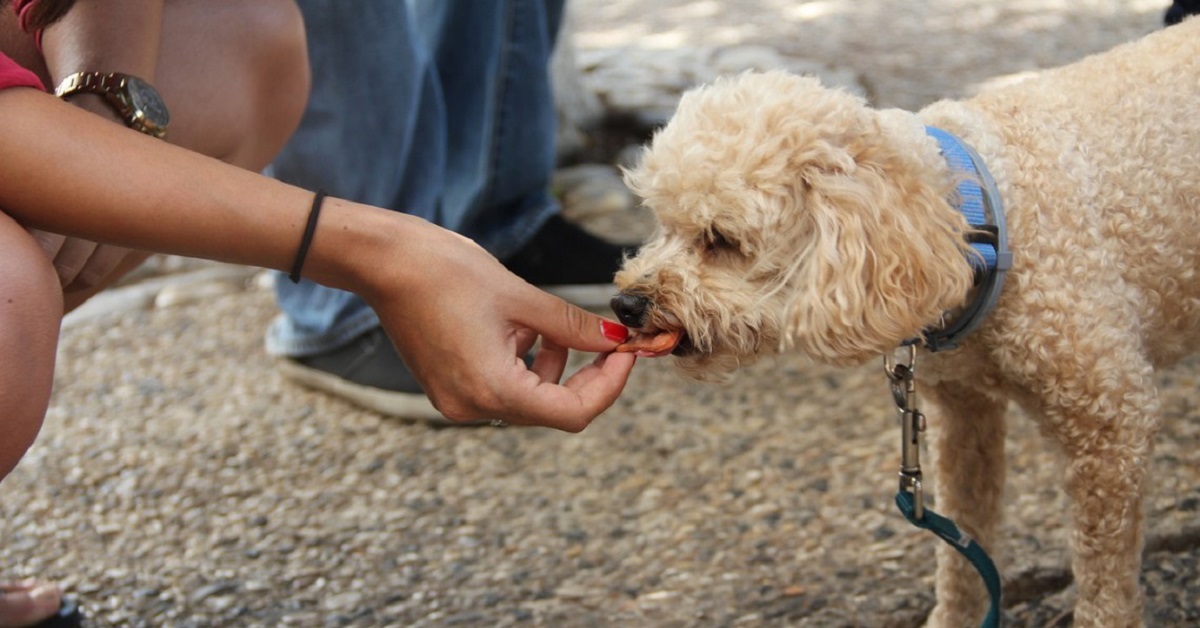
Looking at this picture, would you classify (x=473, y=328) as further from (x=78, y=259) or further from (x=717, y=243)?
(x=78, y=259)

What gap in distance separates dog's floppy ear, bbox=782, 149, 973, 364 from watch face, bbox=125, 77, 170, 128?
3.38 feet

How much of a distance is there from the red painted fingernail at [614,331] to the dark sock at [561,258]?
5.87 feet

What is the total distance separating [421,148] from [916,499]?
1.96 metres

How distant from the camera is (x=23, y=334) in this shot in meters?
1.51

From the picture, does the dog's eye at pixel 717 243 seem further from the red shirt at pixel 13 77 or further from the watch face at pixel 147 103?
the red shirt at pixel 13 77

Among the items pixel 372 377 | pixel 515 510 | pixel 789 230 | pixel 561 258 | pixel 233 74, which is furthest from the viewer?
pixel 561 258

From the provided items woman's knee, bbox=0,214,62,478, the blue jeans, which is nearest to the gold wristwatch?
woman's knee, bbox=0,214,62,478

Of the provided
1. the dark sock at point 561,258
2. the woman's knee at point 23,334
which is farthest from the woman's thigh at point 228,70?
the dark sock at point 561,258

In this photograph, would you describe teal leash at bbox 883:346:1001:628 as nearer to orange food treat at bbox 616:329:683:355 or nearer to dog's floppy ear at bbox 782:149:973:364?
dog's floppy ear at bbox 782:149:973:364

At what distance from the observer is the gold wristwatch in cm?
190

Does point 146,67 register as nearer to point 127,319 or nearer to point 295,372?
point 295,372

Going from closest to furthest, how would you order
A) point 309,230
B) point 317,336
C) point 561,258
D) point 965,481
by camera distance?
point 309,230 → point 965,481 → point 317,336 → point 561,258

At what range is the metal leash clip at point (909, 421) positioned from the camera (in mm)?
1894

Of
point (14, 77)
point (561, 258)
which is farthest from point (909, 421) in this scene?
point (561, 258)
